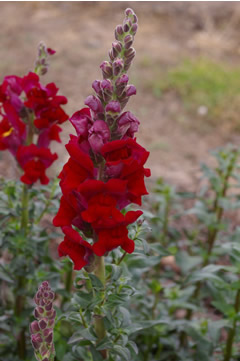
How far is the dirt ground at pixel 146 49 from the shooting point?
15.5ft

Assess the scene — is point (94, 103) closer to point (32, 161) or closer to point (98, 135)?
point (98, 135)

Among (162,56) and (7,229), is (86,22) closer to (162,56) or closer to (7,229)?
(162,56)

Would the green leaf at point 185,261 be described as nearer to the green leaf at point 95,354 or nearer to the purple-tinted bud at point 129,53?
the green leaf at point 95,354

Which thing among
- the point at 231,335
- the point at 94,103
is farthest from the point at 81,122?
the point at 231,335

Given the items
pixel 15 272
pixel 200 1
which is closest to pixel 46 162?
→ pixel 15 272

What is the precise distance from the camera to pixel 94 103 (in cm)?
135

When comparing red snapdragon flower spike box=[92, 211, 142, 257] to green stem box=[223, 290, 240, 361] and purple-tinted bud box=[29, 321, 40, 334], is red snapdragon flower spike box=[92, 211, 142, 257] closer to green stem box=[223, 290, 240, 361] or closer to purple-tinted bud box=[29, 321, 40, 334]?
purple-tinted bud box=[29, 321, 40, 334]

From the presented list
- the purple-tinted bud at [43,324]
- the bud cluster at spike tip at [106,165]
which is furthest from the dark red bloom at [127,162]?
the purple-tinted bud at [43,324]

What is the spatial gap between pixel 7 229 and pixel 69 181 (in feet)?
2.88

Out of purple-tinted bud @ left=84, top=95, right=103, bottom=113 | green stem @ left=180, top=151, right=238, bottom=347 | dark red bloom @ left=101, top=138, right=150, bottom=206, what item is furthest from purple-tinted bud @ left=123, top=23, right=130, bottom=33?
green stem @ left=180, top=151, right=238, bottom=347

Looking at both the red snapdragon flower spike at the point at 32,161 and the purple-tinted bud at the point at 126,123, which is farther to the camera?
the red snapdragon flower spike at the point at 32,161

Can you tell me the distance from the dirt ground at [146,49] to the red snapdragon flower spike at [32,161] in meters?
1.82

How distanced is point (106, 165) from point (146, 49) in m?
5.72

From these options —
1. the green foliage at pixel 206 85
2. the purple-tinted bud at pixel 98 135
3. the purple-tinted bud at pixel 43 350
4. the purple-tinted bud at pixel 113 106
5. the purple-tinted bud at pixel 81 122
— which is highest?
the green foliage at pixel 206 85
